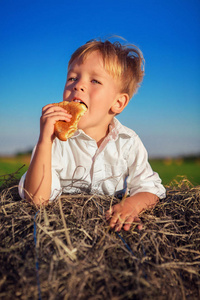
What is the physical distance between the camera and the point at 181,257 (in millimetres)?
1763

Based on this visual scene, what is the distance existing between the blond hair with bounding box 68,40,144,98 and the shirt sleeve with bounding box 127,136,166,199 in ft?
2.13

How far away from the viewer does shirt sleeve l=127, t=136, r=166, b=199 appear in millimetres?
2660

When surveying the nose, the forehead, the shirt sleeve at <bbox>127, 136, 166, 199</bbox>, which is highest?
the forehead

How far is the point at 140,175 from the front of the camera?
2.72 meters

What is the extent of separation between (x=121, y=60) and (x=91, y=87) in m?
0.58

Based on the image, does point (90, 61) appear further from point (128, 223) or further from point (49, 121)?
point (128, 223)

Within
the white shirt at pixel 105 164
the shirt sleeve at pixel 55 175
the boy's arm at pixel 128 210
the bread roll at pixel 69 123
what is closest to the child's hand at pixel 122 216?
the boy's arm at pixel 128 210

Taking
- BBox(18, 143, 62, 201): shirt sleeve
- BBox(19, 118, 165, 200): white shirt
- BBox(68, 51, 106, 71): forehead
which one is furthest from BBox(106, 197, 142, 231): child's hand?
BBox(68, 51, 106, 71): forehead

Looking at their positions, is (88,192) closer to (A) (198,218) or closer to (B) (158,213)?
(B) (158,213)

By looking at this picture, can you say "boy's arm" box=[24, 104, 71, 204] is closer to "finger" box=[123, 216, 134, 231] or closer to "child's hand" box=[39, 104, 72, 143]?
"child's hand" box=[39, 104, 72, 143]

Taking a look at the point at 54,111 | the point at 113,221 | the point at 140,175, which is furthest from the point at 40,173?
the point at 140,175

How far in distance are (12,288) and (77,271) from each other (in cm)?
32

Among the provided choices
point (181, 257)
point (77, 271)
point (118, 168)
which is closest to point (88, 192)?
point (118, 168)

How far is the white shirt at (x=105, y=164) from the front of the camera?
8.52ft
